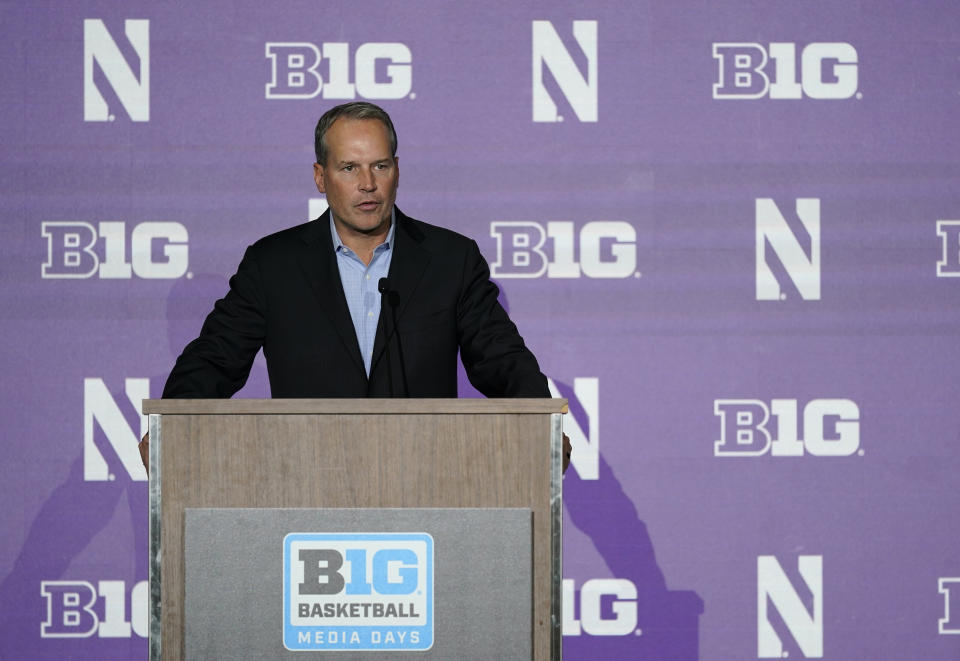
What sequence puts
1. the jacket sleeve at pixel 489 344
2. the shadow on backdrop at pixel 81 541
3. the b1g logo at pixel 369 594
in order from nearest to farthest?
1. the b1g logo at pixel 369 594
2. the jacket sleeve at pixel 489 344
3. the shadow on backdrop at pixel 81 541

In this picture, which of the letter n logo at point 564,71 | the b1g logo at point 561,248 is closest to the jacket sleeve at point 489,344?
the b1g logo at point 561,248

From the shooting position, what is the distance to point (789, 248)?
3.42 meters

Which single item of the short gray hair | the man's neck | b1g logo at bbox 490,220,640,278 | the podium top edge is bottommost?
the podium top edge

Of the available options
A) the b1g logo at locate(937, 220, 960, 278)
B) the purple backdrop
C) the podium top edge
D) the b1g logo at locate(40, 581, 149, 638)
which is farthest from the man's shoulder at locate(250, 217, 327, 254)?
the b1g logo at locate(937, 220, 960, 278)

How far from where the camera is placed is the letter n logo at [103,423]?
336cm

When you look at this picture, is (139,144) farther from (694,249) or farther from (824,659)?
(824,659)

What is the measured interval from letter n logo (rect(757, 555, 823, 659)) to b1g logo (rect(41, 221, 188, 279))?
2.16 metres

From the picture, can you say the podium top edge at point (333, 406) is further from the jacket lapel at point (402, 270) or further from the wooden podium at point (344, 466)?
the jacket lapel at point (402, 270)

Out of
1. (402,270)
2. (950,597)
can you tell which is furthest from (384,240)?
(950,597)

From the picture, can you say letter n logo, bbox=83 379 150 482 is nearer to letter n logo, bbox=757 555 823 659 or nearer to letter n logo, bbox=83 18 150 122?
letter n logo, bbox=83 18 150 122

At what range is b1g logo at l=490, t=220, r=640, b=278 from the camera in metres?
3.38

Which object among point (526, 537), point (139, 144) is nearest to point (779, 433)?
point (526, 537)

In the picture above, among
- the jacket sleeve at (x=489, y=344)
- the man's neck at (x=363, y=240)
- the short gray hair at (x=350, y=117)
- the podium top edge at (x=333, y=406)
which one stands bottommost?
the podium top edge at (x=333, y=406)

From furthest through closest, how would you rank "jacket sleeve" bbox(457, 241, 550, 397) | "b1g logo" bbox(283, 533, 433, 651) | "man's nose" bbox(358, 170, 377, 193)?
"man's nose" bbox(358, 170, 377, 193)
"jacket sleeve" bbox(457, 241, 550, 397)
"b1g logo" bbox(283, 533, 433, 651)
